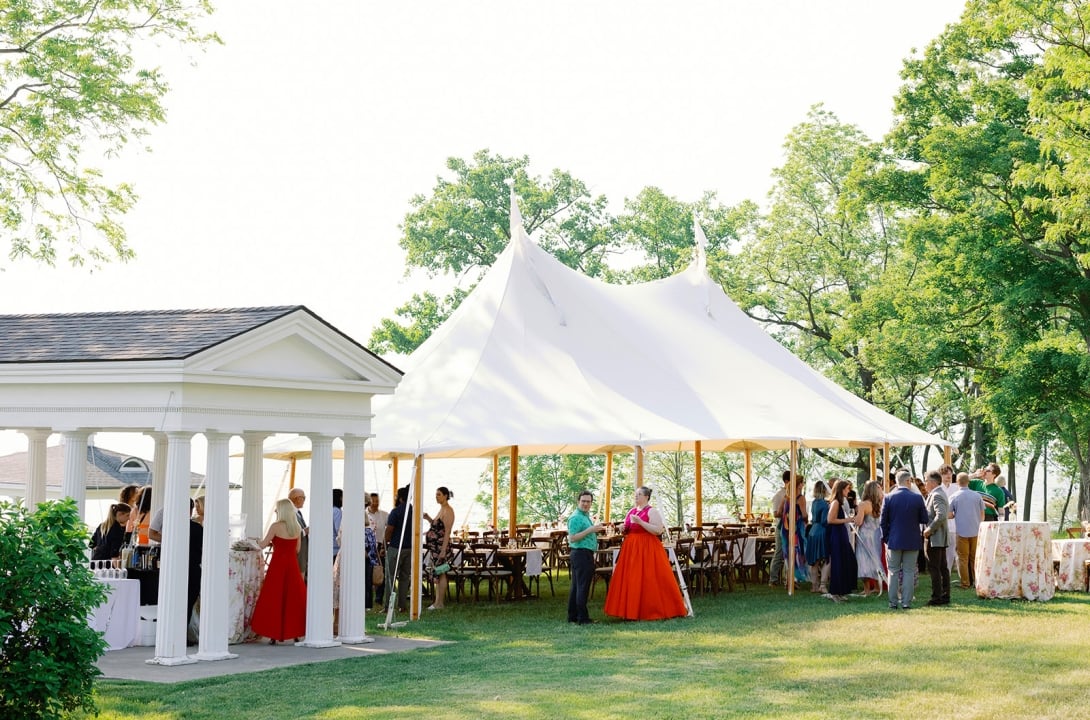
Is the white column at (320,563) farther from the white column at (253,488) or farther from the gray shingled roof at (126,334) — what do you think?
the white column at (253,488)

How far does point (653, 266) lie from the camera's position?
136ft

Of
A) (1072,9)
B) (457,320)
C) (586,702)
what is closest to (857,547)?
(457,320)

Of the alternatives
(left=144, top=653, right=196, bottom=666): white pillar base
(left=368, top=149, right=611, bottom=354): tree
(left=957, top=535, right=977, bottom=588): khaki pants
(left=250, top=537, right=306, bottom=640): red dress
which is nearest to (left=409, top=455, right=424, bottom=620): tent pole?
(left=250, top=537, right=306, bottom=640): red dress

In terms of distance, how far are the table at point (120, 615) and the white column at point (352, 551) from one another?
1998 millimetres

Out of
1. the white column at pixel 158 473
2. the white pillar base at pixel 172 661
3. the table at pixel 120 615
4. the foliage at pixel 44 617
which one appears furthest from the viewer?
the white column at pixel 158 473

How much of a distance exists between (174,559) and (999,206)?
→ 781 inches

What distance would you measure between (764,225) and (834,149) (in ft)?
9.63

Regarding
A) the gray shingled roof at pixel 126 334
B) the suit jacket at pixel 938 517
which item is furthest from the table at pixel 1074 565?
the gray shingled roof at pixel 126 334

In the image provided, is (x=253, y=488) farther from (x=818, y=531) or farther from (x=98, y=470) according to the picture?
(x=98, y=470)

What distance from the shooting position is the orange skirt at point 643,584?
14789mm

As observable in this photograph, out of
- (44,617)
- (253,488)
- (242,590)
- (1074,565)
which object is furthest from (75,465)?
(1074,565)

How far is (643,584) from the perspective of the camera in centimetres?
1481

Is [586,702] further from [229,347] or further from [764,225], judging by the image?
[764,225]

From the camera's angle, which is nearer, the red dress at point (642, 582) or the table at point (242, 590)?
the table at point (242, 590)
